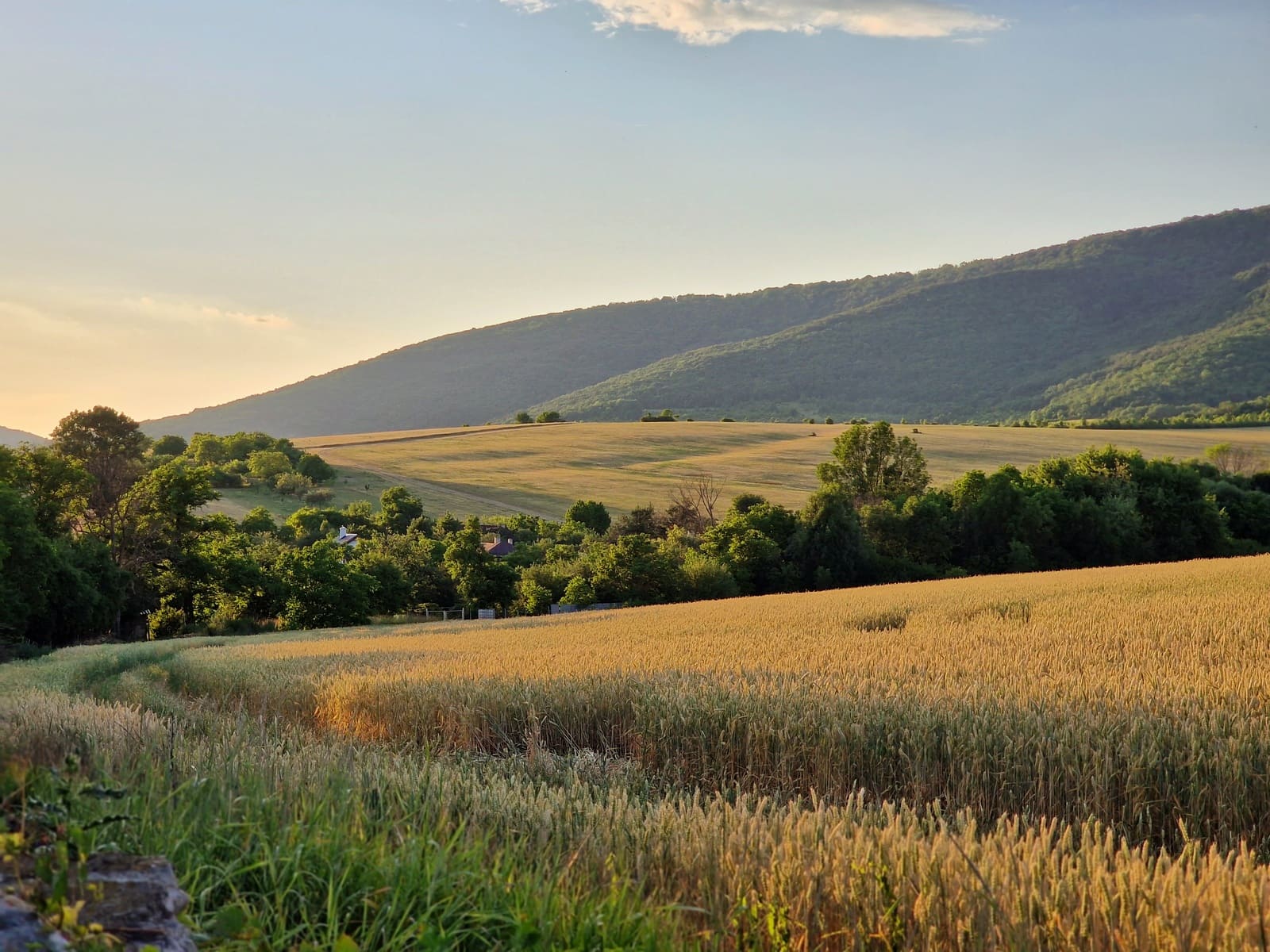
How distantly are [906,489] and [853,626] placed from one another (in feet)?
195

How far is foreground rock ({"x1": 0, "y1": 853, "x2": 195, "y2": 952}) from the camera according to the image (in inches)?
94.9

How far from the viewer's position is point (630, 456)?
116 m

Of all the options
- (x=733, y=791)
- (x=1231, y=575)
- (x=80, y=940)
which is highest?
(x=80, y=940)

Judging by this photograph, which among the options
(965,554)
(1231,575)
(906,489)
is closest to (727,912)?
(1231,575)

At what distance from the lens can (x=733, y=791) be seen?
825 centimetres

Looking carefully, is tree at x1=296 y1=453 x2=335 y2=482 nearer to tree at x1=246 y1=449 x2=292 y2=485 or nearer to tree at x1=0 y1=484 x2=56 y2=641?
tree at x1=246 y1=449 x2=292 y2=485

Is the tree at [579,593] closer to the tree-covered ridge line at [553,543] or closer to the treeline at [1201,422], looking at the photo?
the tree-covered ridge line at [553,543]

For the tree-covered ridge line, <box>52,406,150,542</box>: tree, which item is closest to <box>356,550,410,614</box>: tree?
the tree-covered ridge line

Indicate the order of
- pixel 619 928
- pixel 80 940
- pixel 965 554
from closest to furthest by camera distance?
pixel 80 940, pixel 619 928, pixel 965 554

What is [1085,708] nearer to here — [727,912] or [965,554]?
[727,912]

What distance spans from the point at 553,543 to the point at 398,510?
733 inches

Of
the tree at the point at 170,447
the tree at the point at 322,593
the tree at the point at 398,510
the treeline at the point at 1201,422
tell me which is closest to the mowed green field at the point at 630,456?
the tree at the point at 398,510

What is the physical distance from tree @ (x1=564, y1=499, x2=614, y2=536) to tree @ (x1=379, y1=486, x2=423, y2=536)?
13283mm

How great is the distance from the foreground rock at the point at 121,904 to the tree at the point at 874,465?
7518 centimetres
